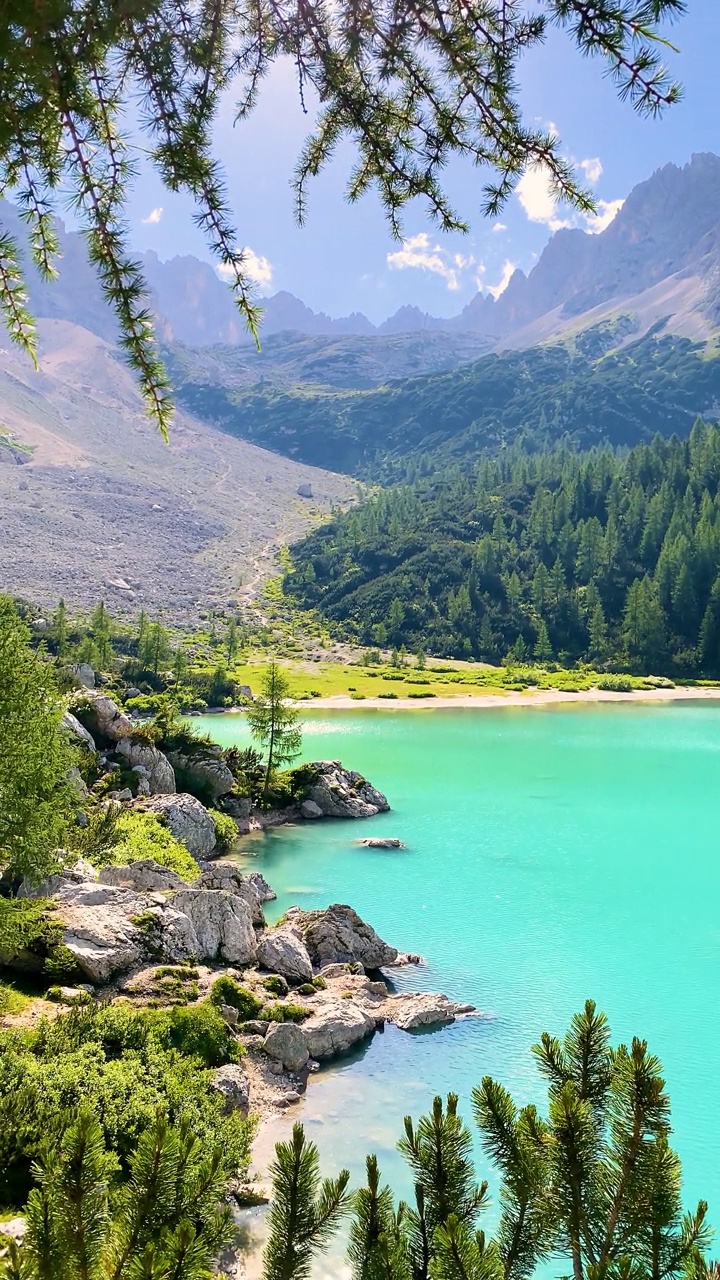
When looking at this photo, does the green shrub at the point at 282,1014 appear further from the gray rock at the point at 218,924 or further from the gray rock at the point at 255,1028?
the gray rock at the point at 218,924

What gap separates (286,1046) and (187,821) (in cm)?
1559

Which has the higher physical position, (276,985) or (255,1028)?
(255,1028)

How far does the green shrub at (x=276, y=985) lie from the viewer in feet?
58.1

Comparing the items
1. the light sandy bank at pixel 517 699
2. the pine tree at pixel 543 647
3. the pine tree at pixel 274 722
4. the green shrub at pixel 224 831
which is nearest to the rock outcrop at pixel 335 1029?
the green shrub at pixel 224 831

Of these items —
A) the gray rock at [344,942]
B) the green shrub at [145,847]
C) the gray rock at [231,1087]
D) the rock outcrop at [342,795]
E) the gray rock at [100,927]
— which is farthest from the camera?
the rock outcrop at [342,795]

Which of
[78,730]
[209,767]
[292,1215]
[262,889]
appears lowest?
[262,889]

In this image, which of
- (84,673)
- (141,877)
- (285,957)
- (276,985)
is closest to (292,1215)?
(276,985)

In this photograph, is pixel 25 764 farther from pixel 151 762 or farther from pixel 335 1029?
pixel 151 762

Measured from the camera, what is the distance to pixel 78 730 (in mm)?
29891

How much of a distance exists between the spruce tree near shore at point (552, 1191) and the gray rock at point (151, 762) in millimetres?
28967

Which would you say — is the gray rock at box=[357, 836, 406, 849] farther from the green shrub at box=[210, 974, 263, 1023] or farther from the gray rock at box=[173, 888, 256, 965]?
the green shrub at box=[210, 974, 263, 1023]

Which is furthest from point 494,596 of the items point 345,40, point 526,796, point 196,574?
point 345,40

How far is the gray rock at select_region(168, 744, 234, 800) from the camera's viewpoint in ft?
116

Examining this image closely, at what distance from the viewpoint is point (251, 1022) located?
1572 centimetres
